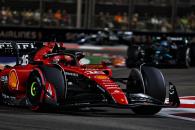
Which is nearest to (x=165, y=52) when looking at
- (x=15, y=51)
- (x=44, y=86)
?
(x=15, y=51)

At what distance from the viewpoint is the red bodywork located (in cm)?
862

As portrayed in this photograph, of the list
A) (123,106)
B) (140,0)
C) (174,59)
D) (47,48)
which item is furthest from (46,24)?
(123,106)

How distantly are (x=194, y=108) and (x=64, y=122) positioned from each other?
335 cm

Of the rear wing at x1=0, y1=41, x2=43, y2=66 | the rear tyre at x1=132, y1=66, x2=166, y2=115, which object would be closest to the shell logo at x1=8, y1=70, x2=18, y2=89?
the rear wing at x1=0, y1=41, x2=43, y2=66

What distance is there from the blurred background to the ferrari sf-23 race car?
2206 centimetres

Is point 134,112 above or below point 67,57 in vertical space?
below

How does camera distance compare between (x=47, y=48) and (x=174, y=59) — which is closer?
(x=47, y=48)

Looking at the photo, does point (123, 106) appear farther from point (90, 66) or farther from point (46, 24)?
point (46, 24)

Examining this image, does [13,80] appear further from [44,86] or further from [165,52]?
[165,52]

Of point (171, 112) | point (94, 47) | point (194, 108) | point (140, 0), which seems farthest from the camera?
point (140, 0)

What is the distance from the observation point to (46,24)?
31.7m

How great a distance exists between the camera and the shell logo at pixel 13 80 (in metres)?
9.69

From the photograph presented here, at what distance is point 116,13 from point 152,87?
23815 mm

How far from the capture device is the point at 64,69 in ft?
29.9
